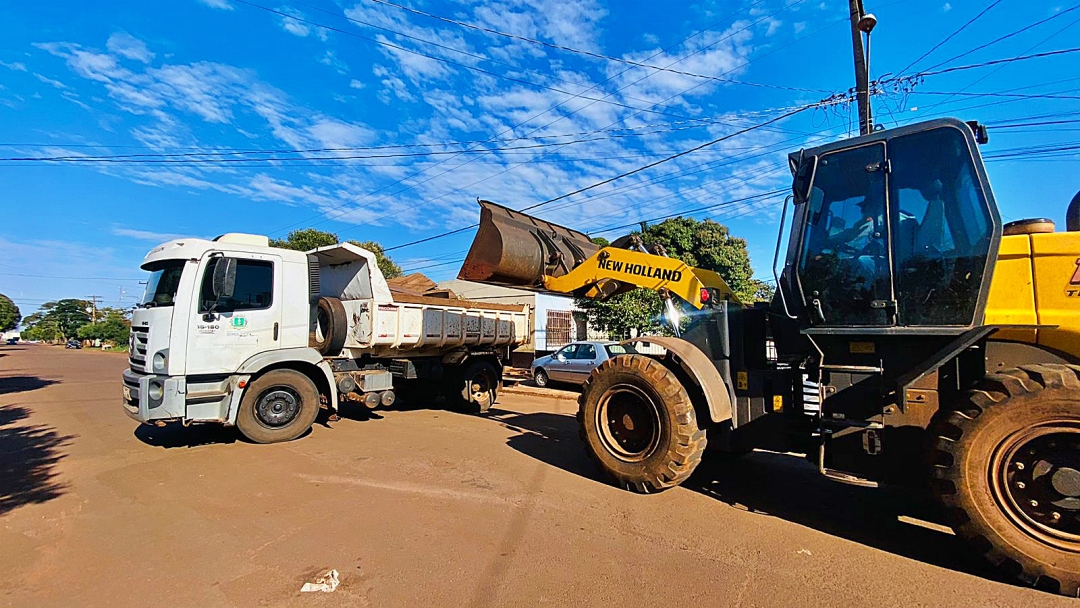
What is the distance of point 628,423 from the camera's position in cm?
529

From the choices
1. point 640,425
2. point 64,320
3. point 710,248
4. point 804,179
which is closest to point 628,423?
point 640,425

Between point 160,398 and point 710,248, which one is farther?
point 710,248

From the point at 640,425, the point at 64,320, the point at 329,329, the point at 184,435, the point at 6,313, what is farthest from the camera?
the point at 64,320

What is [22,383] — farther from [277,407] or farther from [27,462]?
[277,407]

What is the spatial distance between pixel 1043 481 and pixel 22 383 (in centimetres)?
2428

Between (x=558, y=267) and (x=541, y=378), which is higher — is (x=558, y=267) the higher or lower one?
the higher one

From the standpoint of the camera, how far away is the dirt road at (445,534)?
10.7 feet

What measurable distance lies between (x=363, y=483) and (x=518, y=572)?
2573 millimetres

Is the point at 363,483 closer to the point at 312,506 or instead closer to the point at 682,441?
the point at 312,506

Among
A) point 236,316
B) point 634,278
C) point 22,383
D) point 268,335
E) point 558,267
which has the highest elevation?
point 558,267

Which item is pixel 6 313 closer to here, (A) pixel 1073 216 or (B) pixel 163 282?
(B) pixel 163 282

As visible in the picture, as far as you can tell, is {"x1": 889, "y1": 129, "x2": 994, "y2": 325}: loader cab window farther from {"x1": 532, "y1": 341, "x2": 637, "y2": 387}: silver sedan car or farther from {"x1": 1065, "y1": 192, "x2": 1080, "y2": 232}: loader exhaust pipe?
{"x1": 532, "y1": 341, "x2": 637, "y2": 387}: silver sedan car

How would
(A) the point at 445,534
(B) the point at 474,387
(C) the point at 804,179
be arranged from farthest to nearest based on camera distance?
(B) the point at 474,387
(C) the point at 804,179
(A) the point at 445,534

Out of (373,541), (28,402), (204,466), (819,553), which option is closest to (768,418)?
(819,553)
